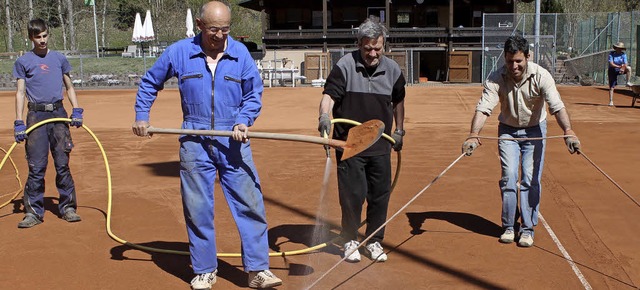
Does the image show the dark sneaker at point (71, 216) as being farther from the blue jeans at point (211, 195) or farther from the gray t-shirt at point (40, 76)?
the blue jeans at point (211, 195)

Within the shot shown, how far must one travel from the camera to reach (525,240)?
6215 mm

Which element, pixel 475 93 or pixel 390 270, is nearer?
pixel 390 270

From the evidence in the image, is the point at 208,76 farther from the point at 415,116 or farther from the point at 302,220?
the point at 415,116

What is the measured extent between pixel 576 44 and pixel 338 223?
3204 centimetres

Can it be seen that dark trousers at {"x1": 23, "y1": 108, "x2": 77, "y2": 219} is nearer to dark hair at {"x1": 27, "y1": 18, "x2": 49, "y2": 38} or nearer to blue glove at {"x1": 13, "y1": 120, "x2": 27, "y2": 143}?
blue glove at {"x1": 13, "y1": 120, "x2": 27, "y2": 143}

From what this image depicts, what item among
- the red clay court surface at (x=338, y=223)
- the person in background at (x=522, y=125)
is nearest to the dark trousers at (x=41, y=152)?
the red clay court surface at (x=338, y=223)

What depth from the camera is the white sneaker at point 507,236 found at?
6348mm

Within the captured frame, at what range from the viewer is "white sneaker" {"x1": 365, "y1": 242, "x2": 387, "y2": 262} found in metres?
5.86

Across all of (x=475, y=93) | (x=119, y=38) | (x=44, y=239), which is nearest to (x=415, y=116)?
(x=475, y=93)

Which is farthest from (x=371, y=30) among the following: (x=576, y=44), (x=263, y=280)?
(x=576, y=44)

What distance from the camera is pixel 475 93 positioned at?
26.0 m

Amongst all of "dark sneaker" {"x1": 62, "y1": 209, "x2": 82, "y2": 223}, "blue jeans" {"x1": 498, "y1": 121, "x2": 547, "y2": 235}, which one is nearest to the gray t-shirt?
"dark sneaker" {"x1": 62, "y1": 209, "x2": 82, "y2": 223}

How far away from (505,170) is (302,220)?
224 centimetres

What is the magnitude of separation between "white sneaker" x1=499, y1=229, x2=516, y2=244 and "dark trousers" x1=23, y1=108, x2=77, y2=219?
4561 millimetres
